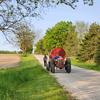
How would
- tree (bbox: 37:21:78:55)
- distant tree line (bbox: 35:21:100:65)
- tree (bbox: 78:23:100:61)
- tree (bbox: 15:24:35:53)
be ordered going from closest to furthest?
tree (bbox: 15:24:35:53)
distant tree line (bbox: 35:21:100:65)
tree (bbox: 78:23:100:61)
tree (bbox: 37:21:78:55)

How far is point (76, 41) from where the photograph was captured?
103m

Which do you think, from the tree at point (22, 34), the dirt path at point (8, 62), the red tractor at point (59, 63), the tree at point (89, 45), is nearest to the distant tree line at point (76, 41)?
the tree at point (89, 45)

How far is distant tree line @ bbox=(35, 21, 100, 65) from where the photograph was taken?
212 ft

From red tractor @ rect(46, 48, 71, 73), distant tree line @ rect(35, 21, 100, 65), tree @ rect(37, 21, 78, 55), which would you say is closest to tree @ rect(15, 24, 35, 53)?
red tractor @ rect(46, 48, 71, 73)

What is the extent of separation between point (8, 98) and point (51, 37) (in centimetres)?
14135

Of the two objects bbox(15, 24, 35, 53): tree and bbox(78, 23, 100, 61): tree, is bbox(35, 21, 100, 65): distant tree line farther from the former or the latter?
bbox(15, 24, 35, 53): tree

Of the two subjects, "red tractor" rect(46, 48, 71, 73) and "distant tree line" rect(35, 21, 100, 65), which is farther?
"distant tree line" rect(35, 21, 100, 65)

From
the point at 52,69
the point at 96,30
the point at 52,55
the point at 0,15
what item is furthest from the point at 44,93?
the point at 96,30

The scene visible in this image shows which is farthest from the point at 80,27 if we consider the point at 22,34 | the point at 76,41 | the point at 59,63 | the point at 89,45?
the point at 22,34

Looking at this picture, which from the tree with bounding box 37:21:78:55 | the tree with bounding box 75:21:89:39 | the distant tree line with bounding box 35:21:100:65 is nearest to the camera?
the distant tree line with bounding box 35:21:100:65

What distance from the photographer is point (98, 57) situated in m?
53.9

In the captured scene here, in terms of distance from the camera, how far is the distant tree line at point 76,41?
64544mm

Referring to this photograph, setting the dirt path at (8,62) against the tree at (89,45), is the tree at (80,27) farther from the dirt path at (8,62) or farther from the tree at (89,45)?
the tree at (89,45)

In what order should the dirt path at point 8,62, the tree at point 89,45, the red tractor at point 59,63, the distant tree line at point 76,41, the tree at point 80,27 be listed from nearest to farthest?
1. the red tractor at point 59,63
2. the dirt path at point 8,62
3. the distant tree line at point 76,41
4. the tree at point 89,45
5. the tree at point 80,27
